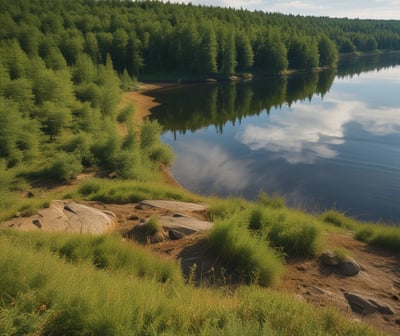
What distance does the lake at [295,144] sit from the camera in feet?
67.9

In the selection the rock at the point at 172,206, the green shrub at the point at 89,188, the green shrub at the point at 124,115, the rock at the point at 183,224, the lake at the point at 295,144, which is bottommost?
the lake at the point at 295,144

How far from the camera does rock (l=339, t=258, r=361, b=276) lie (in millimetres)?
7548

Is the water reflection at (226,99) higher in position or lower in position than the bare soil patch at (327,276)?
lower

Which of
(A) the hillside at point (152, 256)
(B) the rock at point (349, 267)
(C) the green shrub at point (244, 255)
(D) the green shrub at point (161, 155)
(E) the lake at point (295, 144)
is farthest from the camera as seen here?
(D) the green shrub at point (161, 155)

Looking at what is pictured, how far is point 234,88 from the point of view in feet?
210

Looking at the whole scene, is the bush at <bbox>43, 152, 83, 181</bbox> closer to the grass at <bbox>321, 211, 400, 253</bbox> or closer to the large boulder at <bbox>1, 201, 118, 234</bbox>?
the large boulder at <bbox>1, 201, 118, 234</bbox>

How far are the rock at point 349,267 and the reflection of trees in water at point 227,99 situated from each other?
1168 inches

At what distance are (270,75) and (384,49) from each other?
313 feet

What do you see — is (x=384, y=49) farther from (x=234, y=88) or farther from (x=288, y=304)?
(x=288, y=304)

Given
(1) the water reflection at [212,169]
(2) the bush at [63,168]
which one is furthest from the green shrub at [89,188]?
(1) the water reflection at [212,169]

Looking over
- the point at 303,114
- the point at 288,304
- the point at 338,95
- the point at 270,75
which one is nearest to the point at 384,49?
the point at 270,75

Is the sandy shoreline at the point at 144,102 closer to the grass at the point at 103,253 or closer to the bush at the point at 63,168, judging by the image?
the bush at the point at 63,168

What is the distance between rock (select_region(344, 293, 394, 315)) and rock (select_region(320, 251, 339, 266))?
115 cm

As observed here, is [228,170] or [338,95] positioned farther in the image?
[338,95]
